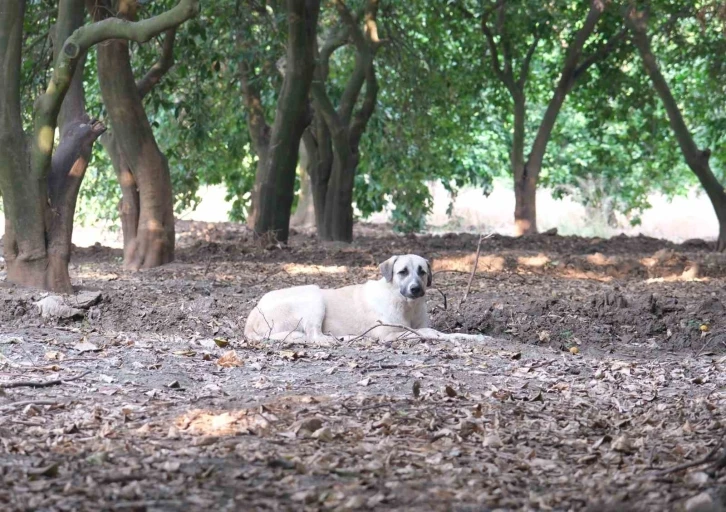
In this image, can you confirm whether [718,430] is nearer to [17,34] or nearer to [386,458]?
[386,458]

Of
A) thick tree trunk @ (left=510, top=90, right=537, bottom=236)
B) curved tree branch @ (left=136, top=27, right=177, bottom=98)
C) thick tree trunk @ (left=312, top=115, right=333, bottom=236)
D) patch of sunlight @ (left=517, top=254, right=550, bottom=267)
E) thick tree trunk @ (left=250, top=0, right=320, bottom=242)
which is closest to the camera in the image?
curved tree branch @ (left=136, top=27, right=177, bottom=98)

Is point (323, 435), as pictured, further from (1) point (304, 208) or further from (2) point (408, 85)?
(1) point (304, 208)

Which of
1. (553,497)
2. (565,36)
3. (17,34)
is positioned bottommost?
(553,497)

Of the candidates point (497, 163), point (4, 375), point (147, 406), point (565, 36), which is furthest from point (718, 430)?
point (497, 163)

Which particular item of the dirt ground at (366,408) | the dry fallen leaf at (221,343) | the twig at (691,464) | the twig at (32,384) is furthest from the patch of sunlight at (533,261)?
the twig at (691,464)

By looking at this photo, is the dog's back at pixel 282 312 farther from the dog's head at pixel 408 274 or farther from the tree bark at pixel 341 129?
the tree bark at pixel 341 129

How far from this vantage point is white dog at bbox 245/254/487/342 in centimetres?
905

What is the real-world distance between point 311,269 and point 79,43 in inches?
198

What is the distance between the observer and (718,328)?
9555 mm

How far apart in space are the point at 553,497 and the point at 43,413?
2899 mm

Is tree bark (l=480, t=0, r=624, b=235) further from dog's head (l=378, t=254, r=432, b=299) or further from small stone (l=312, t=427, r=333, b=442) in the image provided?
small stone (l=312, t=427, r=333, b=442)

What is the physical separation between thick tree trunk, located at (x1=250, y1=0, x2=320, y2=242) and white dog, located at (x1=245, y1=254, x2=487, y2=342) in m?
7.59

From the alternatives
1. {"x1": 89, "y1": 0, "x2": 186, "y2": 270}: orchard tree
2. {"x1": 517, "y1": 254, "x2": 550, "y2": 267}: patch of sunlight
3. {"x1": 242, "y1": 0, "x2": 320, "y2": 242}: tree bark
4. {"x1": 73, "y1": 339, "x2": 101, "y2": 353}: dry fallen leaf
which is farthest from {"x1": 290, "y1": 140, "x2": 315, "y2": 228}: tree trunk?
{"x1": 73, "y1": 339, "x2": 101, "y2": 353}: dry fallen leaf

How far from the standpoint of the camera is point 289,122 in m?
16.9
